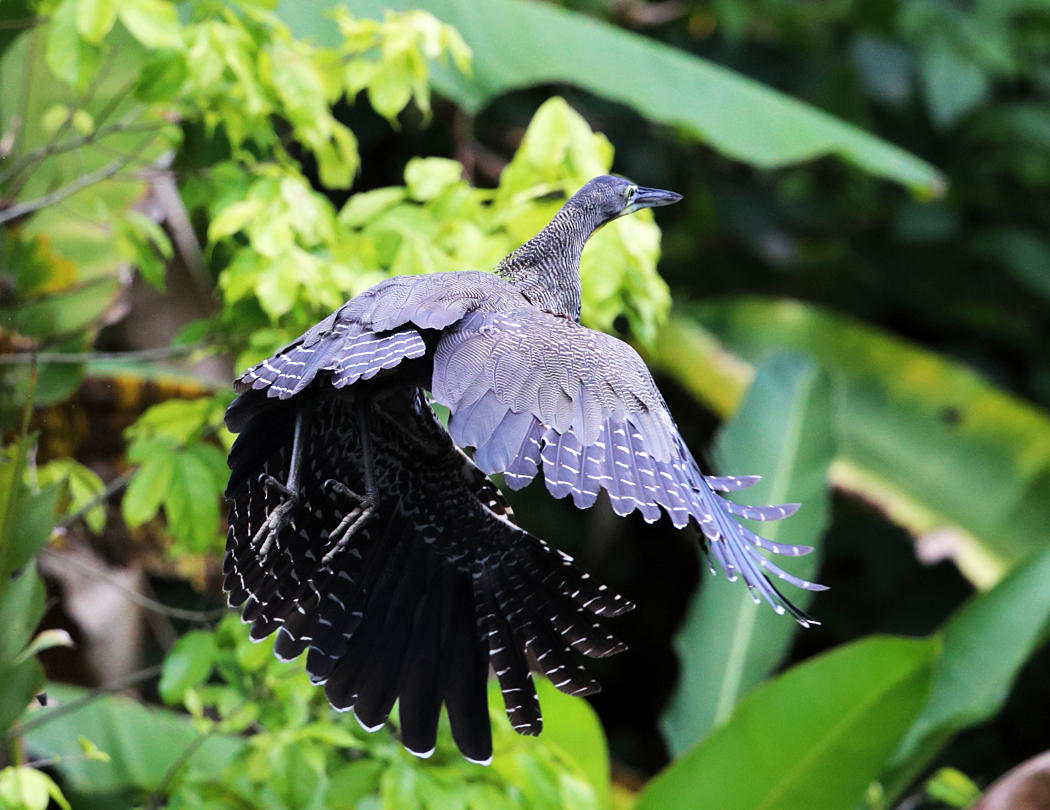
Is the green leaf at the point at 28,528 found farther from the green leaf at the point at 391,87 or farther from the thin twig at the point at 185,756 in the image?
the green leaf at the point at 391,87

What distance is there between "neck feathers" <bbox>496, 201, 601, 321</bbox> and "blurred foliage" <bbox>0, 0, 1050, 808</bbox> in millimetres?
339

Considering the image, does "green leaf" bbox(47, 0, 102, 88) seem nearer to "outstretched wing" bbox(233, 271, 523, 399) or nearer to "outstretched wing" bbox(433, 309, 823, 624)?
"outstretched wing" bbox(233, 271, 523, 399)

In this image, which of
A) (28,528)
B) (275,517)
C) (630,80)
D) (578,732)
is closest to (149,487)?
(28,528)

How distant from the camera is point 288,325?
252cm

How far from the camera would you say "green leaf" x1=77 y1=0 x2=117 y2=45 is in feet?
6.99

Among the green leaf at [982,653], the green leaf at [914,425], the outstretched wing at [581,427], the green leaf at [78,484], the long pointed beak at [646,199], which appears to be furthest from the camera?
the green leaf at [914,425]

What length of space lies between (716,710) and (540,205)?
1721mm

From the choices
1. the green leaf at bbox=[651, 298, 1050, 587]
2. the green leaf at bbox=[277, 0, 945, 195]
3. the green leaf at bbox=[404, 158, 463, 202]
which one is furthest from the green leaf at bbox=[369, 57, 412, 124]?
the green leaf at bbox=[651, 298, 1050, 587]

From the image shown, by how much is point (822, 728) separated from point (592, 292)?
3.86ft

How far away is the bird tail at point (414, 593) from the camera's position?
6.55 feet

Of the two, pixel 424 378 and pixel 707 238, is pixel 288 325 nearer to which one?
pixel 424 378

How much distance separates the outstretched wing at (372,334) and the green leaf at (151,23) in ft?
2.32

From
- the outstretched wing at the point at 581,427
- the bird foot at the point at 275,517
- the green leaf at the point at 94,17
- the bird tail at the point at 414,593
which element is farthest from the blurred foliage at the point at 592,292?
the outstretched wing at the point at 581,427

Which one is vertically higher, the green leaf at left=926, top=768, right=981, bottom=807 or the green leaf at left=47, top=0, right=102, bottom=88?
the green leaf at left=47, top=0, right=102, bottom=88
